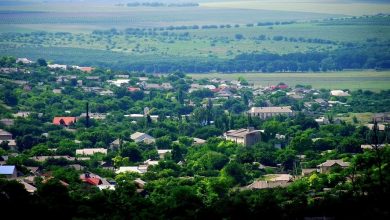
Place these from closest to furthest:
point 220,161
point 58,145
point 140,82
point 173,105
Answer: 1. point 220,161
2. point 58,145
3. point 173,105
4. point 140,82

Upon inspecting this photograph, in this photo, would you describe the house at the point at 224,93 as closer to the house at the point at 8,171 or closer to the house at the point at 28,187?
the house at the point at 8,171

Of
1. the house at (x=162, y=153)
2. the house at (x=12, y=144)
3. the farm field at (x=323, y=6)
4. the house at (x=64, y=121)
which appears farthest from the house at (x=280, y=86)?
the farm field at (x=323, y=6)

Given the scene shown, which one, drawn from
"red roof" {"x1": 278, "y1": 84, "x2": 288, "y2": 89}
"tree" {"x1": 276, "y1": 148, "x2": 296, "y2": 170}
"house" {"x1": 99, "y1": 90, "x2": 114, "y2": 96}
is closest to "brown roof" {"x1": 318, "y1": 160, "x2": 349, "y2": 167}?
"tree" {"x1": 276, "y1": 148, "x2": 296, "y2": 170}

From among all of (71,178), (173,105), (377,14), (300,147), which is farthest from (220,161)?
(377,14)

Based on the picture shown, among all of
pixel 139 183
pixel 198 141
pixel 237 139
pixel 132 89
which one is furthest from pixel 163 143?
pixel 132 89

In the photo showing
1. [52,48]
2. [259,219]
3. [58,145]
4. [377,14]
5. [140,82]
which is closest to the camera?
[259,219]

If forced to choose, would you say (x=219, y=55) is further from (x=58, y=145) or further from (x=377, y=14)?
(x=58, y=145)
